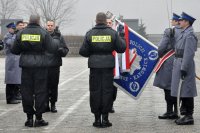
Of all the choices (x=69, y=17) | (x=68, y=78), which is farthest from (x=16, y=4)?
(x=68, y=78)

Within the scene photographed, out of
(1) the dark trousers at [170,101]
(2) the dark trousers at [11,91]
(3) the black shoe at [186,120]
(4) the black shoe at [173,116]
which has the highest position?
(1) the dark trousers at [170,101]

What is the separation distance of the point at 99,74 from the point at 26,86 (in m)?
1.25

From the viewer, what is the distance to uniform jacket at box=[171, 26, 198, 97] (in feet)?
30.3

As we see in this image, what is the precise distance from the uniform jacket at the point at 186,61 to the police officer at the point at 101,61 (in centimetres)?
95

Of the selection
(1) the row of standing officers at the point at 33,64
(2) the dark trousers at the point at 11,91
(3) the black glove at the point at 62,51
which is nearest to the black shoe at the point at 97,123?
(1) the row of standing officers at the point at 33,64

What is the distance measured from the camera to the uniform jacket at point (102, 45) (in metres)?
9.32

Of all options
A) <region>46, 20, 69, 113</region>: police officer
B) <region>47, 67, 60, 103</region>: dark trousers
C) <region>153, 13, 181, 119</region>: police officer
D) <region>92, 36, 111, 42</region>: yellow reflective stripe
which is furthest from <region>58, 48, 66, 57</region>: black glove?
<region>153, 13, 181, 119</region>: police officer

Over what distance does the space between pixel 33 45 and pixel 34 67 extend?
0.37 meters

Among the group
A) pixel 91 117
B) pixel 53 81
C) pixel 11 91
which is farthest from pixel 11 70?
pixel 91 117

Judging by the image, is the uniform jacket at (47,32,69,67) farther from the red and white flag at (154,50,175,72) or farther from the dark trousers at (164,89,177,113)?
the dark trousers at (164,89,177,113)

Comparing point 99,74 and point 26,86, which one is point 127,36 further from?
point 26,86

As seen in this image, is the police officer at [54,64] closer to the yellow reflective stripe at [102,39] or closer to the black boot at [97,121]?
the yellow reflective stripe at [102,39]

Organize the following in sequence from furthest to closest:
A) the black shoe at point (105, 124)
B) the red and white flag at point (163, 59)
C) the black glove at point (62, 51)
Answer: the black glove at point (62, 51) < the red and white flag at point (163, 59) < the black shoe at point (105, 124)

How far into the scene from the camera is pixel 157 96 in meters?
14.0
